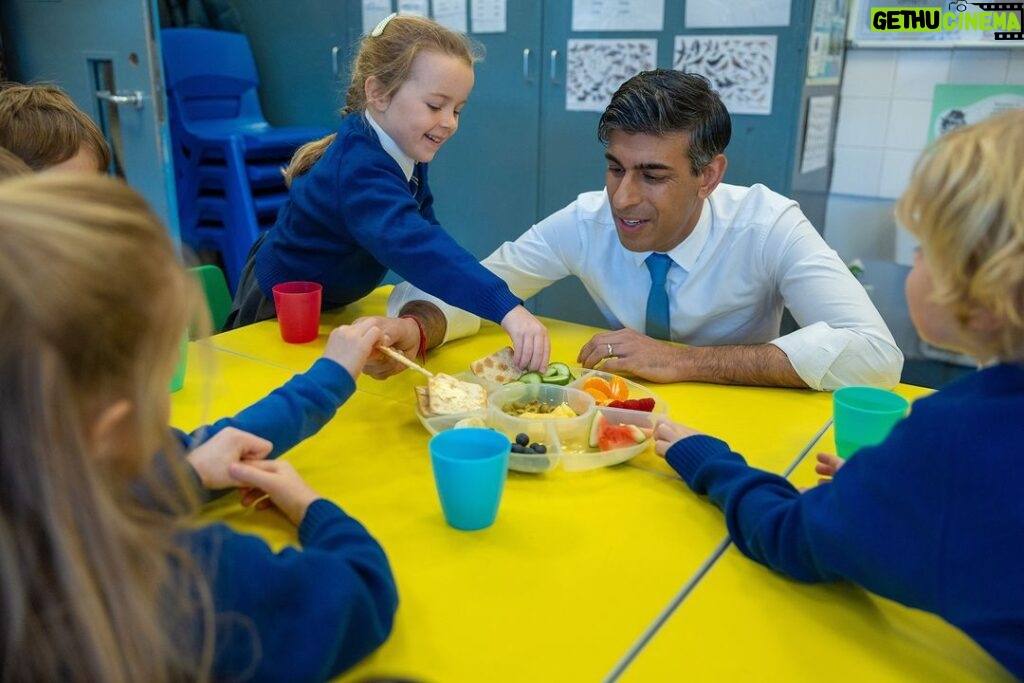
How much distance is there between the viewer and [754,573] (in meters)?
0.93

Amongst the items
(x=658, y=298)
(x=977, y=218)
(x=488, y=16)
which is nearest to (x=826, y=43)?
(x=488, y=16)

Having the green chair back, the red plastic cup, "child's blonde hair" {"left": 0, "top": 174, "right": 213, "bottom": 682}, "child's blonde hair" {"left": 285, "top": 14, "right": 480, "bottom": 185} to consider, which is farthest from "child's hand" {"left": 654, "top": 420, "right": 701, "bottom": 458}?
the green chair back

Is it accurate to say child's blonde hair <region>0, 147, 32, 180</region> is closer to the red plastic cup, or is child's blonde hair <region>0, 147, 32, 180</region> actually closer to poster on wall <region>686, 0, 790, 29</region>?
the red plastic cup

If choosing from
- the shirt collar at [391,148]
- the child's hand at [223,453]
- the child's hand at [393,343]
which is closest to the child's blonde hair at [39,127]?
the shirt collar at [391,148]

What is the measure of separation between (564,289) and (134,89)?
187cm

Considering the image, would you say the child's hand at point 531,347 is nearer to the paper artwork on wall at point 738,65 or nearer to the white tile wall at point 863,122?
the paper artwork on wall at point 738,65

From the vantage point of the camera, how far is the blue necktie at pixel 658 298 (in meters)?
1.82

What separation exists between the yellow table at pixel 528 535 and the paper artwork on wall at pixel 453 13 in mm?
2339

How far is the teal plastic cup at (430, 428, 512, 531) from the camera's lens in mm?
964

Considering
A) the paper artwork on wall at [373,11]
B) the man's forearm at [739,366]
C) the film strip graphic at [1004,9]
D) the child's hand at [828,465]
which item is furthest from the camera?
the paper artwork on wall at [373,11]

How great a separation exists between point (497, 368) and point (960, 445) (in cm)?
86

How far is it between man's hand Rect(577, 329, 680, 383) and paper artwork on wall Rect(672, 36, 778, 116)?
1485 millimetres

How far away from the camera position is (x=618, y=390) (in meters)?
1.38

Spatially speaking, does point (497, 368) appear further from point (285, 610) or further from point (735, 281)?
point (285, 610)
